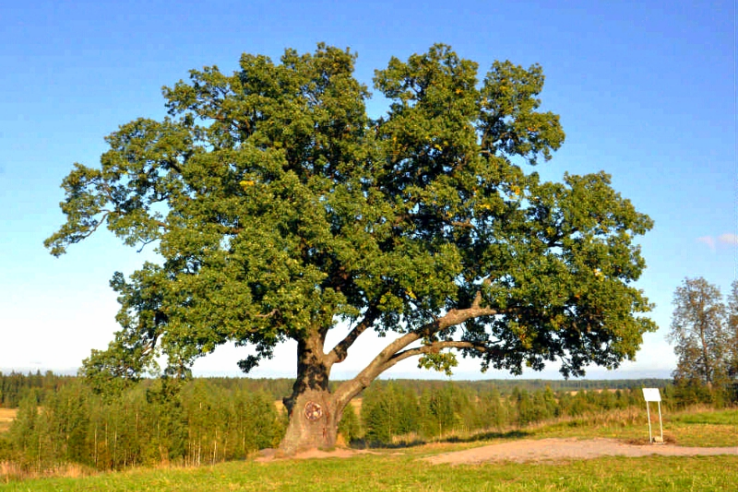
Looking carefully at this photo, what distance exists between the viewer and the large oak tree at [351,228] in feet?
66.7

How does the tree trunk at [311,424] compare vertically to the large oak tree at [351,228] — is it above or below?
below

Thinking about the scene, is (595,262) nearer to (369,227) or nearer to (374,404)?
(369,227)

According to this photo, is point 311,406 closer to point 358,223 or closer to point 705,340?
point 358,223

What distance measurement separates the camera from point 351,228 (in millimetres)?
21766

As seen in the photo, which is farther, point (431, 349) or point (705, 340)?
point (705, 340)

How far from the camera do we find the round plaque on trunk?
2325 centimetres

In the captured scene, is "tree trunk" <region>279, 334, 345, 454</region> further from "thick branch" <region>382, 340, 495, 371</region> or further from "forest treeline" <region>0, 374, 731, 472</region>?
"forest treeline" <region>0, 374, 731, 472</region>

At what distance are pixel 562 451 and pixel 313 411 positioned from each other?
31.9ft

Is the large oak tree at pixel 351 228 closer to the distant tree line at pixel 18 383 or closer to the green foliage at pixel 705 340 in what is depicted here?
the green foliage at pixel 705 340

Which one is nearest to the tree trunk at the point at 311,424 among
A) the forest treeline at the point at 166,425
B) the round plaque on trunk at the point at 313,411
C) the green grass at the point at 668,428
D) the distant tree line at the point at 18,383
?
the round plaque on trunk at the point at 313,411

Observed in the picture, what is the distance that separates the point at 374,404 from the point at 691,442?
70.9 meters

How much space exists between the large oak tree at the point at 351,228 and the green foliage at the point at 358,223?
8 centimetres

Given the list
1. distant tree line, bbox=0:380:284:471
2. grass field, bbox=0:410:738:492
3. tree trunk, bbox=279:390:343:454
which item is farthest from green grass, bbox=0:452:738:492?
distant tree line, bbox=0:380:284:471

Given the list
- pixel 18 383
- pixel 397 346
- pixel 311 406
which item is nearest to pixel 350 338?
pixel 397 346
